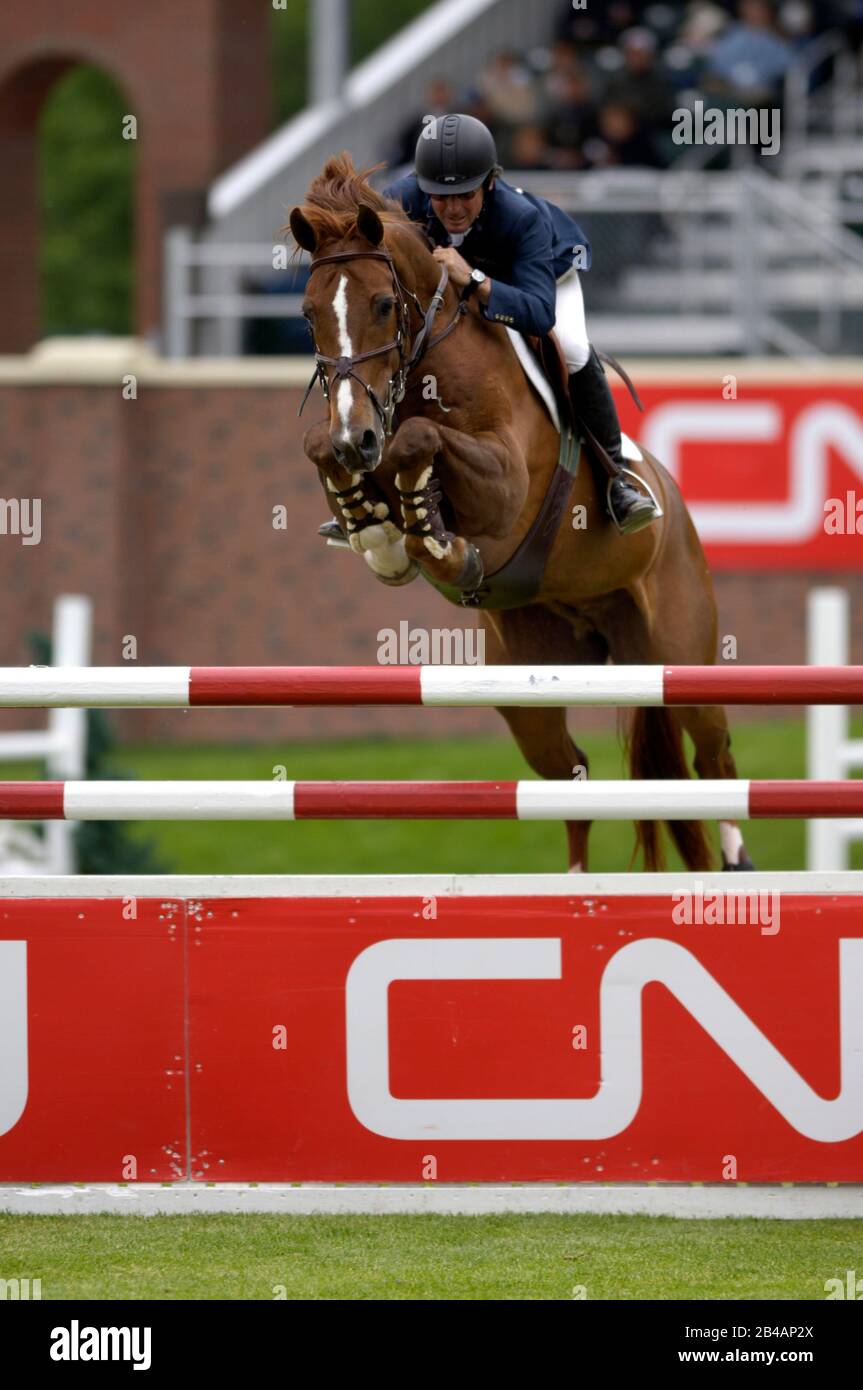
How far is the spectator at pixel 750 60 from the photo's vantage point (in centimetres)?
1579

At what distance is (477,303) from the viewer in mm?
5398

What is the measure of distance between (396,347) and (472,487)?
1.50 ft

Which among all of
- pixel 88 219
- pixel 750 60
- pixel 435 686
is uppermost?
pixel 88 219

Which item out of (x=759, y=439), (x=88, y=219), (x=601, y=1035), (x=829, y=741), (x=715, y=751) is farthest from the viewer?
(x=88, y=219)

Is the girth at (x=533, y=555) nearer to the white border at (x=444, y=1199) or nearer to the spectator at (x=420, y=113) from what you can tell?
the white border at (x=444, y=1199)

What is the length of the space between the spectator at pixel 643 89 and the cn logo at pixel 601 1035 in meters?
12.2

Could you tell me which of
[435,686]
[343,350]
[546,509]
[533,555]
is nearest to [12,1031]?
[435,686]

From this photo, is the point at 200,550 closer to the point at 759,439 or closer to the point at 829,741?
the point at 759,439

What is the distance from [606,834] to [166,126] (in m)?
8.30

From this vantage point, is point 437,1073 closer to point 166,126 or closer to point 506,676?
point 506,676

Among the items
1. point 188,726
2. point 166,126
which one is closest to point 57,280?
point 166,126

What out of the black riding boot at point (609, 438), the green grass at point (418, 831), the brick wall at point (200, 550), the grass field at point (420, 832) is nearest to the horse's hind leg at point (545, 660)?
the black riding boot at point (609, 438)

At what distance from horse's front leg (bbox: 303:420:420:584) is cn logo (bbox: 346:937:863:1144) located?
3.76ft

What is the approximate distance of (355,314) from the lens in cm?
497
